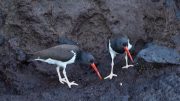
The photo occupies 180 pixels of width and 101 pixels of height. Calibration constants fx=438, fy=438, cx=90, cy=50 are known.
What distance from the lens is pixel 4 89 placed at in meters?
Answer: 7.58

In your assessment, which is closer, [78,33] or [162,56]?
[162,56]

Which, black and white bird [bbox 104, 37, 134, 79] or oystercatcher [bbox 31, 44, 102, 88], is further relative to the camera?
black and white bird [bbox 104, 37, 134, 79]

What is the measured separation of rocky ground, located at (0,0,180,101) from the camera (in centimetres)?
748

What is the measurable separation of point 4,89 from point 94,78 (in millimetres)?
1570

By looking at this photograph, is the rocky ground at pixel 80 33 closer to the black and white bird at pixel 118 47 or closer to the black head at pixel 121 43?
the black and white bird at pixel 118 47

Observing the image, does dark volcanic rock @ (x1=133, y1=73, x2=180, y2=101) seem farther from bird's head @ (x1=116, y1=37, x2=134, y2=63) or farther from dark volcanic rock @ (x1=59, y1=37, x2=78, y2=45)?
dark volcanic rock @ (x1=59, y1=37, x2=78, y2=45)

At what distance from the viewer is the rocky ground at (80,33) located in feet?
24.5

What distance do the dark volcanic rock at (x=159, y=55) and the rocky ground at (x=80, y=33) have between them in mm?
17

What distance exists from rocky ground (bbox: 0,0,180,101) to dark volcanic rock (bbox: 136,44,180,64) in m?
0.02

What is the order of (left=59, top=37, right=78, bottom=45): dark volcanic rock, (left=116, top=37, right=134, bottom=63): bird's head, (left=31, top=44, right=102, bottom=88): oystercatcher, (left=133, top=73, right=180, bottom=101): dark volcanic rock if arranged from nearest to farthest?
1. (left=133, top=73, right=180, bottom=101): dark volcanic rock
2. (left=31, top=44, right=102, bottom=88): oystercatcher
3. (left=116, top=37, right=134, bottom=63): bird's head
4. (left=59, top=37, right=78, bottom=45): dark volcanic rock

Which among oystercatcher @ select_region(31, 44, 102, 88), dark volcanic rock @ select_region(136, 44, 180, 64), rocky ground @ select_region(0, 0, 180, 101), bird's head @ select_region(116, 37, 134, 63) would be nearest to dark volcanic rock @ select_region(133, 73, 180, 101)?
dark volcanic rock @ select_region(136, 44, 180, 64)

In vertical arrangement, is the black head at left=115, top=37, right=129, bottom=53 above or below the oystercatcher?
above

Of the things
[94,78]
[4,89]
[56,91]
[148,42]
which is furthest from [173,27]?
[4,89]

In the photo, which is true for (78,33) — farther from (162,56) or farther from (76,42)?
(162,56)
